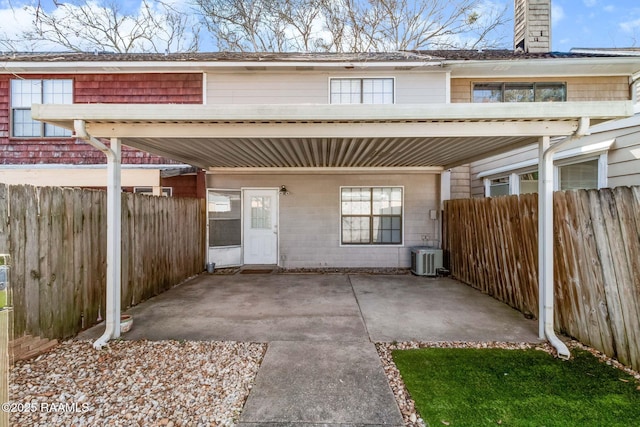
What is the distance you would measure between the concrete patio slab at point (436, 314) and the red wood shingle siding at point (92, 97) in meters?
6.52

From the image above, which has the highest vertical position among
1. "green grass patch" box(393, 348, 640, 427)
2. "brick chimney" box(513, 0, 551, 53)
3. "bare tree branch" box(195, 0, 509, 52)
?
"bare tree branch" box(195, 0, 509, 52)

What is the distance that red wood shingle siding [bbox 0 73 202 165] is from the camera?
8.20 m

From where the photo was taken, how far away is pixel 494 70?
26.0 ft

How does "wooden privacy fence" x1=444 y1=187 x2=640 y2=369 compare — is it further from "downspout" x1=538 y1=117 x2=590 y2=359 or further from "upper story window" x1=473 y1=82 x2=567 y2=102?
"upper story window" x1=473 y1=82 x2=567 y2=102

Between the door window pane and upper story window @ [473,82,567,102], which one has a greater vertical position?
upper story window @ [473,82,567,102]

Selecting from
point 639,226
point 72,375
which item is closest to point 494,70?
point 639,226

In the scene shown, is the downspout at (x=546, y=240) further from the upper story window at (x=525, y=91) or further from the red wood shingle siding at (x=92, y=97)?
the red wood shingle siding at (x=92, y=97)

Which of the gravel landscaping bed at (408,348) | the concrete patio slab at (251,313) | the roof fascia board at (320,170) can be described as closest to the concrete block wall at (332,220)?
the roof fascia board at (320,170)

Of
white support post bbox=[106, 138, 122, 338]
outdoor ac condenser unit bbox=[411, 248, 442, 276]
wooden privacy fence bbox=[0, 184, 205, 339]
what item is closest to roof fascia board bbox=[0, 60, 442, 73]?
wooden privacy fence bbox=[0, 184, 205, 339]

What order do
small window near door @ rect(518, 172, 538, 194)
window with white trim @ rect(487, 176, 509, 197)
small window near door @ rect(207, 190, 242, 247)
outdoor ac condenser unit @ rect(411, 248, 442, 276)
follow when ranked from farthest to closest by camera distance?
1. small window near door @ rect(207, 190, 242, 247)
2. window with white trim @ rect(487, 176, 509, 197)
3. outdoor ac condenser unit @ rect(411, 248, 442, 276)
4. small window near door @ rect(518, 172, 538, 194)

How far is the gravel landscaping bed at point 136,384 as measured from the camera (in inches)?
96.3

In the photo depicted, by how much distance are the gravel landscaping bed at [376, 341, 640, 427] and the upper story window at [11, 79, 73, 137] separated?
9.47 m

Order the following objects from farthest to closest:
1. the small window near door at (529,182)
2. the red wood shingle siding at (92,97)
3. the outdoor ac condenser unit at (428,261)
Result: the red wood shingle siding at (92,97)
the outdoor ac condenser unit at (428,261)
the small window near door at (529,182)

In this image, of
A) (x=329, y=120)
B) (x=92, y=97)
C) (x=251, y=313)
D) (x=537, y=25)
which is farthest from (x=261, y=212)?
(x=537, y=25)
